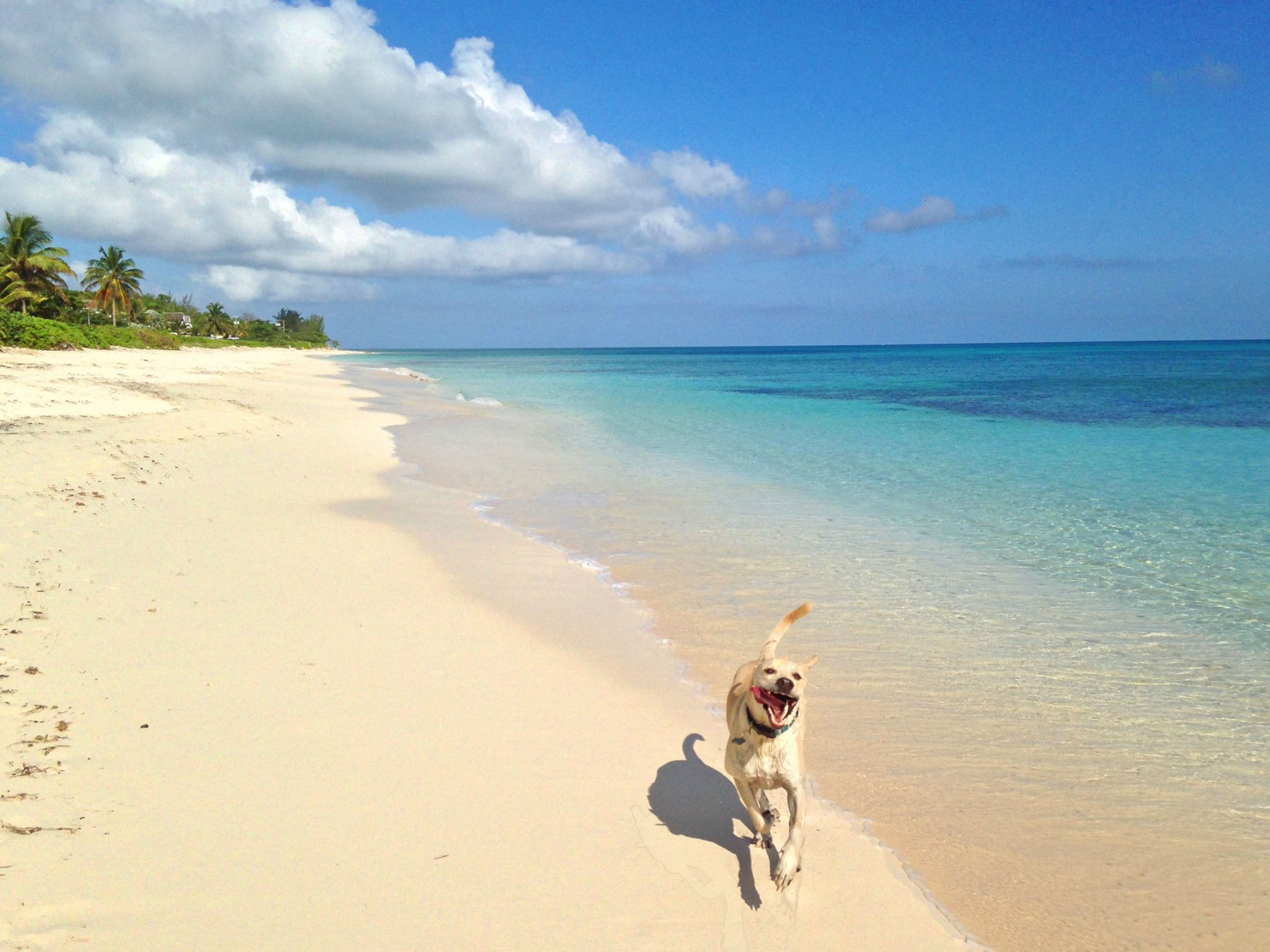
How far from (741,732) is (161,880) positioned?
260 centimetres

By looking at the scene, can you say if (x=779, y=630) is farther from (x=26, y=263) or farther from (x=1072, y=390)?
(x=26, y=263)

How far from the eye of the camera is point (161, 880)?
334 cm

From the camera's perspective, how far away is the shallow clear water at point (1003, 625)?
4.06m

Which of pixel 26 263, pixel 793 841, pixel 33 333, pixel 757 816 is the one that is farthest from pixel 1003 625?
pixel 26 263

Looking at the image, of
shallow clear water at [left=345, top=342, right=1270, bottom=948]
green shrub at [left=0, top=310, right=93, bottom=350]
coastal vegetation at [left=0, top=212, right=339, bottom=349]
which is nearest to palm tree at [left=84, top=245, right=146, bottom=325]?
coastal vegetation at [left=0, top=212, right=339, bottom=349]

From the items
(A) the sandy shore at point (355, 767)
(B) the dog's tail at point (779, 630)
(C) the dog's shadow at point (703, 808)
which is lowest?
(C) the dog's shadow at point (703, 808)

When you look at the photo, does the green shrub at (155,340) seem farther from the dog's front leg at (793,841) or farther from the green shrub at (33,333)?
the dog's front leg at (793,841)

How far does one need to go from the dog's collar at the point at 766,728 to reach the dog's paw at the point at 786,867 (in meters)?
0.54

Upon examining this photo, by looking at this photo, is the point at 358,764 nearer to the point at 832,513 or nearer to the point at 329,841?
the point at 329,841

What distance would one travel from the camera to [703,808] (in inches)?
169

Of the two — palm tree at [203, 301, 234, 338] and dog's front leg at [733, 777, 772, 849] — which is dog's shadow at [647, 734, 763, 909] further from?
palm tree at [203, 301, 234, 338]

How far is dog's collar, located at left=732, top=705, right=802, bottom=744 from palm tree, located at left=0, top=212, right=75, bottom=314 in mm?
60095

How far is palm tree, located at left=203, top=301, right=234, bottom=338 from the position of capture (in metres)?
107

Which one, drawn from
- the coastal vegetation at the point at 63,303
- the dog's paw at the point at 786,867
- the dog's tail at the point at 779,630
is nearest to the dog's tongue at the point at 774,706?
the dog's tail at the point at 779,630
